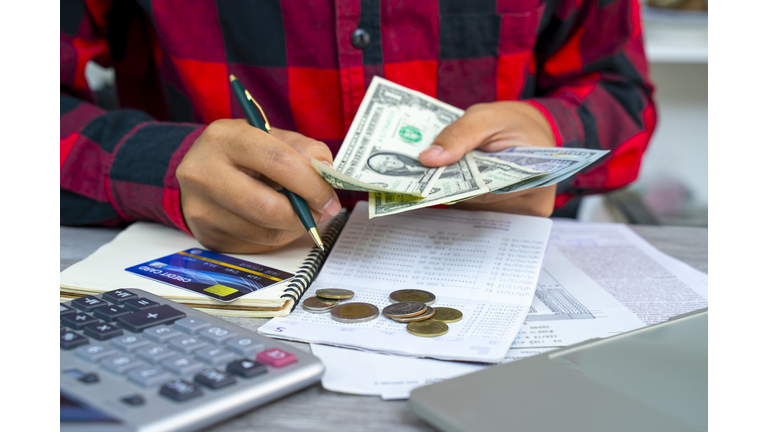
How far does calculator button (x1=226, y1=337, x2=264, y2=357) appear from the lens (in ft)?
1.19

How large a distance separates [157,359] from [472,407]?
0.67ft

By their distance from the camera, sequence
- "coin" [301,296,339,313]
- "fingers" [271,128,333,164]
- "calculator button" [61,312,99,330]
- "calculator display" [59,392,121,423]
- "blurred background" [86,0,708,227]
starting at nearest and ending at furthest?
"calculator display" [59,392,121,423], "calculator button" [61,312,99,330], "coin" [301,296,339,313], "fingers" [271,128,333,164], "blurred background" [86,0,708,227]

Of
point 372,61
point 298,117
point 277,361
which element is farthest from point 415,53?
point 277,361

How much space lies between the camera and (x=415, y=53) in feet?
2.89

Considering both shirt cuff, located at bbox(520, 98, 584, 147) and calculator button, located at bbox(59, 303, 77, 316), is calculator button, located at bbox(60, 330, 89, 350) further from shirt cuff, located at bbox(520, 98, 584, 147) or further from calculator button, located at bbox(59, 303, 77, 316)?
shirt cuff, located at bbox(520, 98, 584, 147)

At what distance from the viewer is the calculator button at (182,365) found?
334 millimetres

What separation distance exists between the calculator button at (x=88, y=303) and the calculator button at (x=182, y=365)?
0.12 metres

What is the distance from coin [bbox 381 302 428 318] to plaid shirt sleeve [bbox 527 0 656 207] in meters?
0.58

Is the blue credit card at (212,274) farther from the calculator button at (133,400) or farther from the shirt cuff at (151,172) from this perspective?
the calculator button at (133,400)

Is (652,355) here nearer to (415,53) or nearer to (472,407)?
(472,407)

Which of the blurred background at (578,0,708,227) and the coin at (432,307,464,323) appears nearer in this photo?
the coin at (432,307,464,323)

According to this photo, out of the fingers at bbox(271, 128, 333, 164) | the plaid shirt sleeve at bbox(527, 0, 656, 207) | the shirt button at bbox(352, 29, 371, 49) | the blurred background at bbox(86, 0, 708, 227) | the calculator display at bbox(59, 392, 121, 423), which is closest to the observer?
the calculator display at bbox(59, 392, 121, 423)

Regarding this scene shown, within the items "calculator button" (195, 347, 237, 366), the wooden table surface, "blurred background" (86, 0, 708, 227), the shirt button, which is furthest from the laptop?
"blurred background" (86, 0, 708, 227)

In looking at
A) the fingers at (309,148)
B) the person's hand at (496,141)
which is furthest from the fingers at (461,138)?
the fingers at (309,148)
